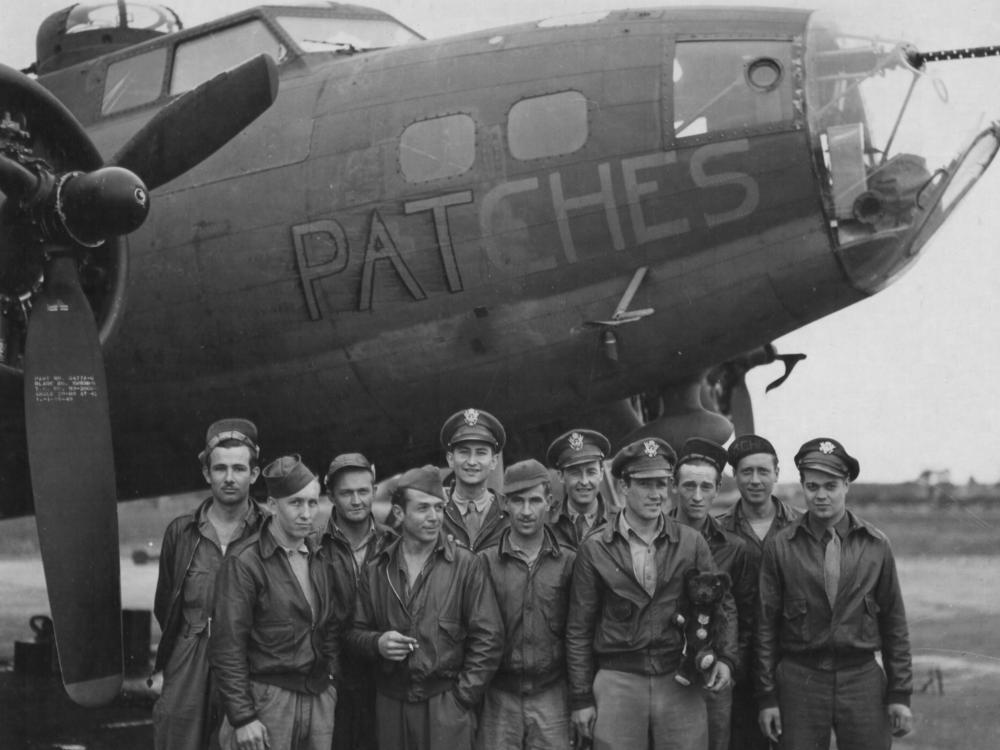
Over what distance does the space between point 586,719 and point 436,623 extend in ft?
2.69

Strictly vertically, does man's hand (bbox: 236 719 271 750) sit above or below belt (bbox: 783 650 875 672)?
below

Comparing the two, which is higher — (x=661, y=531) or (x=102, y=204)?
(x=102, y=204)

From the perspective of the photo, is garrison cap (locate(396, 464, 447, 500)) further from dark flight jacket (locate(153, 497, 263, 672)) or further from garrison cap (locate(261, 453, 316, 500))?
dark flight jacket (locate(153, 497, 263, 672))

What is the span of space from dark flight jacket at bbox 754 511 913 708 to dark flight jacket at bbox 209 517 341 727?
6.94ft

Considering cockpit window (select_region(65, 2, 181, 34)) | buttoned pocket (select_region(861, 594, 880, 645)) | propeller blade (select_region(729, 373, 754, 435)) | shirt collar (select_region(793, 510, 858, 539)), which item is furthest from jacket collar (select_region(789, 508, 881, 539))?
cockpit window (select_region(65, 2, 181, 34))

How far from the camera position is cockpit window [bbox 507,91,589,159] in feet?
28.2

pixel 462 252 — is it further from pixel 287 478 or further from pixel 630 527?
pixel 630 527

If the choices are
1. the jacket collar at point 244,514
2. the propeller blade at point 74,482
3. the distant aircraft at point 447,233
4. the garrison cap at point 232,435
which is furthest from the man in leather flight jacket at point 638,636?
the propeller blade at point 74,482

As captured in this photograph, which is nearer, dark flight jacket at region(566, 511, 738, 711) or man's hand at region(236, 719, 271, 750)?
man's hand at region(236, 719, 271, 750)

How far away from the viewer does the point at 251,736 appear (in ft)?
19.7

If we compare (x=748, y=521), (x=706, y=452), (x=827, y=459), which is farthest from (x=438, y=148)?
(x=827, y=459)

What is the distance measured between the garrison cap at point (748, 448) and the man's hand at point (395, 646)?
210 centimetres

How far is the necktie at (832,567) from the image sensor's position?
6.43 m

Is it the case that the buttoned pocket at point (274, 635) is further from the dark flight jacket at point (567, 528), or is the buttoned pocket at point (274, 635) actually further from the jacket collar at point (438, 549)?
the dark flight jacket at point (567, 528)
